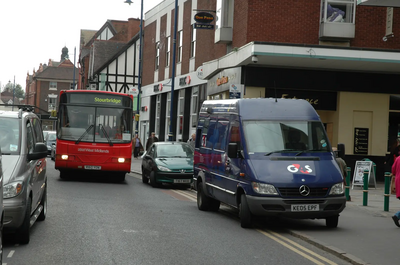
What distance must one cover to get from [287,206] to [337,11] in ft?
53.4

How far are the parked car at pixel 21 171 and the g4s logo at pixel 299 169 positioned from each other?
14.3ft

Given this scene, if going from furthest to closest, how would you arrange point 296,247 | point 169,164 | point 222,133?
point 169,164 → point 222,133 → point 296,247

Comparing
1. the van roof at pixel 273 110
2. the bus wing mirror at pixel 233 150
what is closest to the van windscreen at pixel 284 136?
the van roof at pixel 273 110

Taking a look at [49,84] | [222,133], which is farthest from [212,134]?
[49,84]

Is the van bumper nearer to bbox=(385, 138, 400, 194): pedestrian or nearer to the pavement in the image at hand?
the pavement

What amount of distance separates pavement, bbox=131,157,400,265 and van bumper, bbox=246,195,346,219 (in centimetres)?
32

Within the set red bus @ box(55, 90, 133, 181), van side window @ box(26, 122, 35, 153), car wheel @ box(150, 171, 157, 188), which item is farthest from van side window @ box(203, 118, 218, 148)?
red bus @ box(55, 90, 133, 181)

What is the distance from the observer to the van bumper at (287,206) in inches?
428

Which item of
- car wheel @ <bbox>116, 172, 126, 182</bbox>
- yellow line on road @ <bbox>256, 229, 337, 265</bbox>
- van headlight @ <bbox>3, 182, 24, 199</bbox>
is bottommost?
car wheel @ <bbox>116, 172, 126, 182</bbox>

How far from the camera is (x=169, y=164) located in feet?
66.0

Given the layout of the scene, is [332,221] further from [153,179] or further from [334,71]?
[334,71]

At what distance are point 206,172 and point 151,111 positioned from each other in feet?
109

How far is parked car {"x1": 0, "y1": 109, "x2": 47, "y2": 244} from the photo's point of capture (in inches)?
315

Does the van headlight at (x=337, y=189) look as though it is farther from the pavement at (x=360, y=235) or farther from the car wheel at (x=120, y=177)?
the car wheel at (x=120, y=177)
